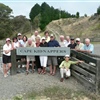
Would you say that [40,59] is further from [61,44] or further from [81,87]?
[81,87]

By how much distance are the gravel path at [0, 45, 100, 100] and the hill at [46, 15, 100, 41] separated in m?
31.4

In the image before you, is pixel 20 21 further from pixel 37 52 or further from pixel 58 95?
pixel 58 95

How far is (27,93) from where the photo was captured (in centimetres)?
825

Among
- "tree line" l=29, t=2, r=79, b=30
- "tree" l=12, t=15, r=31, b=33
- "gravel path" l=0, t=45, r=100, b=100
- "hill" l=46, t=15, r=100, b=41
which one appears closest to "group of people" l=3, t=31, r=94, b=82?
"gravel path" l=0, t=45, r=100, b=100

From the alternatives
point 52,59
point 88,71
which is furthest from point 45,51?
point 88,71

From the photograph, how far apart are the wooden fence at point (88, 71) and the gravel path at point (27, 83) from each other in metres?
0.27

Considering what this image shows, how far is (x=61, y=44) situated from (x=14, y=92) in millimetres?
3228

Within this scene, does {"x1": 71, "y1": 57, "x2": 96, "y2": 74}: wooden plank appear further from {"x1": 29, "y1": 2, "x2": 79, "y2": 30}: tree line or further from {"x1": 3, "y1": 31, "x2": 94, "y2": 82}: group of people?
{"x1": 29, "y1": 2, "x2": 79, "y2": 30}: tree line

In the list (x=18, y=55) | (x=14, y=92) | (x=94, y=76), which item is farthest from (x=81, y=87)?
(x=18, y=55)

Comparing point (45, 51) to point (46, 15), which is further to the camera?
point (46, 15)

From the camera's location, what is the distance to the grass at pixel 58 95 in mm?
7758

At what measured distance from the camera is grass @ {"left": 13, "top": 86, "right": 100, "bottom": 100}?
776cm

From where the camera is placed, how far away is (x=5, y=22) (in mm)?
67625

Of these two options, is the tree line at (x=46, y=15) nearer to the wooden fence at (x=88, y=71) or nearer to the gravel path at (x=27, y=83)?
the gravel path at (x=27, y=83)
